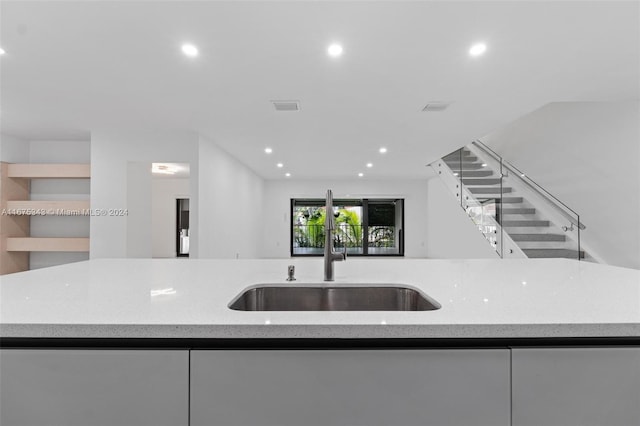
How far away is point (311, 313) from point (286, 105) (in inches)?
132

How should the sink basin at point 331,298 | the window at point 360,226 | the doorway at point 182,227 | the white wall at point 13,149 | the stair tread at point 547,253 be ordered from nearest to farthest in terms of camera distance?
1. the sink basin at point 331,298
2. the stair tread at point 547,253
3. the white wall at point 13,149
4. the doorway at point 182,227
5. the window at point 360,226

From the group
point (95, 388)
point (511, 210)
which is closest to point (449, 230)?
point (511, 210)

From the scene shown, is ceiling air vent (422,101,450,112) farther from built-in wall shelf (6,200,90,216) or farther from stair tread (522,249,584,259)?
built-in wall shelf (6,200,90,216)

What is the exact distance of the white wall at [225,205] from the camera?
507 cm

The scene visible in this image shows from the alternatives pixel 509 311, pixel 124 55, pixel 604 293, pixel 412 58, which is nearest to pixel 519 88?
pixel 412 58

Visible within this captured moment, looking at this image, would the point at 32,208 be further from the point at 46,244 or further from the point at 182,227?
the point at 182,227

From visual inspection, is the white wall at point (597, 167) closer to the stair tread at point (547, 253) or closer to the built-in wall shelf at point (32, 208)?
the stair tread at point (547, 253)

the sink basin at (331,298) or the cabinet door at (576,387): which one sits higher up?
the sink basin at (331,298)

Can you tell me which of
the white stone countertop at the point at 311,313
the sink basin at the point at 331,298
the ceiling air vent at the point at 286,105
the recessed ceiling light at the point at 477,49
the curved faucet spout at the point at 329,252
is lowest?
the sink basin at the point at 331,298

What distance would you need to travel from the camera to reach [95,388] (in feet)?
2.47

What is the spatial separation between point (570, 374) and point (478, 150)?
24.6 ft

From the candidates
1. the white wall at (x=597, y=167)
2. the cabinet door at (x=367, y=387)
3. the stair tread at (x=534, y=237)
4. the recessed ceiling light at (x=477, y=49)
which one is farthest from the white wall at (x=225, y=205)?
the white wall at (x=597, y=167)

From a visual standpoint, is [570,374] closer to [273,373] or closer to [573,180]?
[273,373]

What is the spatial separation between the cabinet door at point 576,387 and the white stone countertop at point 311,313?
0.06 m
